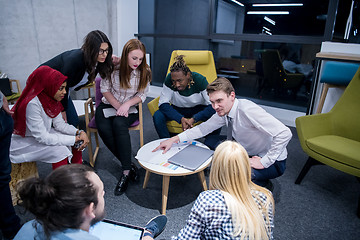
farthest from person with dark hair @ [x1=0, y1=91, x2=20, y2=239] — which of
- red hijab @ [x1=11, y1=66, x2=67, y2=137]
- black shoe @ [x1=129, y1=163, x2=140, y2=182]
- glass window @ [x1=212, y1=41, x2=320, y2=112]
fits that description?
glass window @ [x1=212, y1=41, x2=320, y2=112]

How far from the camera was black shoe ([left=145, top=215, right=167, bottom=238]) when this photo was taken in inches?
58.6

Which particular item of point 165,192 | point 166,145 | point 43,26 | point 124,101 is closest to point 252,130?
point 166,145

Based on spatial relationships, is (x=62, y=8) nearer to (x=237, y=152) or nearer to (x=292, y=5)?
(x=292, y=5)

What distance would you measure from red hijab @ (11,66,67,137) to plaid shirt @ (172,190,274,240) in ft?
4.31

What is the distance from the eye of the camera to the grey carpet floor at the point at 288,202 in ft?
5.69

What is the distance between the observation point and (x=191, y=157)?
1792mm

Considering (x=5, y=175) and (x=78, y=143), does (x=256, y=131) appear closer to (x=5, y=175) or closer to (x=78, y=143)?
(x=78, y=143)

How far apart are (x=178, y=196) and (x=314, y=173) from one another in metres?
1.38

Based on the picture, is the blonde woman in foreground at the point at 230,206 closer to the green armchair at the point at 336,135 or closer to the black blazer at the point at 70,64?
the green armchair at the point at 336,135

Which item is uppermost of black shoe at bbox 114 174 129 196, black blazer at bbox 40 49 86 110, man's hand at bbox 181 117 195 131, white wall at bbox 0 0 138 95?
white wall at bbox 0 0 138 95

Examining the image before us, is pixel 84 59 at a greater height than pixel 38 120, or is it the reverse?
pixel 84 59

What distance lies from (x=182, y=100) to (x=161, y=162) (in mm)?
1008

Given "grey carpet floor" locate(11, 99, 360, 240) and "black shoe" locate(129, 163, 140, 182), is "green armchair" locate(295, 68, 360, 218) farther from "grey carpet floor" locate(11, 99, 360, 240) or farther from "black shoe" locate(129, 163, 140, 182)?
"black shoe" locate(129, 163, 140, 182)

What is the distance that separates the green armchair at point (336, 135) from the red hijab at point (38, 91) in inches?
76.3
